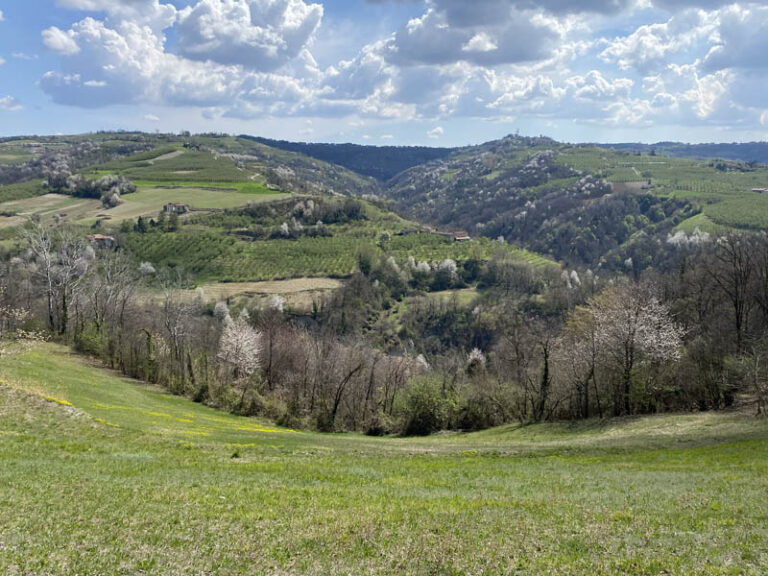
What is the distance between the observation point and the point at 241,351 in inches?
2431

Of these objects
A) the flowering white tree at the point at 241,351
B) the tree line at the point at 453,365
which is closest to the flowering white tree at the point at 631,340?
the tree line at the point at 453,365

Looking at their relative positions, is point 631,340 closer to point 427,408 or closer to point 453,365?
point 427,408

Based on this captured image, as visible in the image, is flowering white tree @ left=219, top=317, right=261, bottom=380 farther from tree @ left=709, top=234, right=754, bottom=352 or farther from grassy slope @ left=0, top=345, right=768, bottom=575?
tree @ left=709, top=234, right=754, bottom=352

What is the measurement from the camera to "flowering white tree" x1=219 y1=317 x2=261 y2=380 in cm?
6172

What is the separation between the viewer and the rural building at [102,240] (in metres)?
165

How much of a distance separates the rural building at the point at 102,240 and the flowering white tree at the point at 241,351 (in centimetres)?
12595

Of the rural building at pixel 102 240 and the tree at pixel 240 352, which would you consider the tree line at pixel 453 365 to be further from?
the rural building at pixel 102 240

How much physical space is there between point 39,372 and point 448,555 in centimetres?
3608

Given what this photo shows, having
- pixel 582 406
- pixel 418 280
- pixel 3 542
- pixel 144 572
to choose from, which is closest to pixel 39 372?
pixel 3 542

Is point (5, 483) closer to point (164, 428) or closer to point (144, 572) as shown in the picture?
point (144, 572)

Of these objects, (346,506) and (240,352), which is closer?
(346,506)

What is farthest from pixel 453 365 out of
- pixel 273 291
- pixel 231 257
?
pixel 231 257

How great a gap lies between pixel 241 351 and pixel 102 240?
451 feet

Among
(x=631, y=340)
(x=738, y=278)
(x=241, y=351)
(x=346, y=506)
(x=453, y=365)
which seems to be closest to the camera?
(x=346, y=506)
